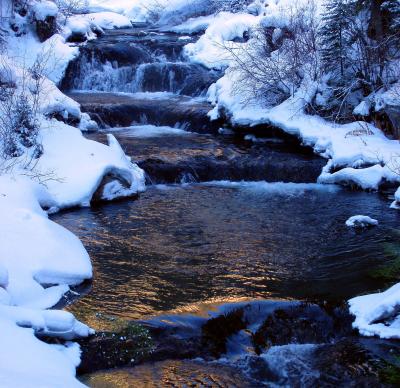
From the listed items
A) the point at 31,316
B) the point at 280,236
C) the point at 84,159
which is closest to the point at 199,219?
the point at 280,236

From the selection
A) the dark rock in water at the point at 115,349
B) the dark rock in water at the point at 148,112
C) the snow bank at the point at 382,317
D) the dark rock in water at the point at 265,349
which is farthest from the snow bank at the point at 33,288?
the dark rock in water at the point at 148,112

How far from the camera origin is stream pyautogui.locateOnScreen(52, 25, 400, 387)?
19.0 ft

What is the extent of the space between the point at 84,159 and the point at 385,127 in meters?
6.66

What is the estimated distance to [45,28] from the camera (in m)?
20.6

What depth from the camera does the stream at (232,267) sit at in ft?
19.0

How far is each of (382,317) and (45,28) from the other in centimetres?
1740

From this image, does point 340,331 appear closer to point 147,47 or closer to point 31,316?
point 31,316

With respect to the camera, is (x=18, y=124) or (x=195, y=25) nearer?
(x=18, y=124)

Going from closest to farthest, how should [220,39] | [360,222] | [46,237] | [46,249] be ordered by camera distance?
[46,249]
[46,237]
[360,222]
[220,39]

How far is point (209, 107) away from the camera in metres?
17.1

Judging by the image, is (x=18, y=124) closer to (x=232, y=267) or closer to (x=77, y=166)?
(x=77, y=166)

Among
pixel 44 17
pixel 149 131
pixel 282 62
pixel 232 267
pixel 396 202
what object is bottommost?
pixel 149 131

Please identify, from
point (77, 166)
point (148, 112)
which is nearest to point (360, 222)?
point (77, 166)

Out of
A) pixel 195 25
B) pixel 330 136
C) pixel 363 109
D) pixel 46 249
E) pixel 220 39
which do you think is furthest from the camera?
pixel 195 25
